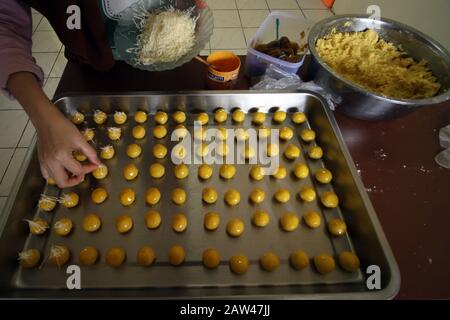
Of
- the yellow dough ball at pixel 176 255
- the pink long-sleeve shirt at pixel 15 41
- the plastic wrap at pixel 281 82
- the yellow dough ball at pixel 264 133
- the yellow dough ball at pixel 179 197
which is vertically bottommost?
the yellow dough ball at pixel 176 255

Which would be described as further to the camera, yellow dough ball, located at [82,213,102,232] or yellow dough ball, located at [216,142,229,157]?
yellow dough ball, located at [216,142,229,157]

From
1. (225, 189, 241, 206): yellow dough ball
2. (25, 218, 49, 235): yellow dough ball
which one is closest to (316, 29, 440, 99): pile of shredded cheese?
(225, 189, 241, 206): yellow dough ball

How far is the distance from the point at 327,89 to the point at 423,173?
35 cm

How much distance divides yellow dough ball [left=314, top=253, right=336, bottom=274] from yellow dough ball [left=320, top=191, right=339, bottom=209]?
0.14 meters

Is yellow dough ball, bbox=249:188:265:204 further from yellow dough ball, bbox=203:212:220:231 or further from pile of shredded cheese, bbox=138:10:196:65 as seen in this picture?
pile of shredded cheese, bbox=138:10:196:65

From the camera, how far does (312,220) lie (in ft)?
2.46

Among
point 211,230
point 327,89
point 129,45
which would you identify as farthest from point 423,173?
point 129,45

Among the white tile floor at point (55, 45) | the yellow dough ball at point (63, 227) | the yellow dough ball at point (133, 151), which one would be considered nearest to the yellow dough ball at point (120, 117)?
the yellow dough ball at point (133, 151)

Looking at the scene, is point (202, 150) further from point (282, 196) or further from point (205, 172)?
point (282, 196)

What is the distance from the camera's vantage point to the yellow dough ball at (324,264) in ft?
2.22

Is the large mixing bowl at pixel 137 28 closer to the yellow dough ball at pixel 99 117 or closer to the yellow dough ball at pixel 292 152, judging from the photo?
the yellow dough ball at pixel 99 117

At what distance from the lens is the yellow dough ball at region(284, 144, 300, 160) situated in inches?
34.4

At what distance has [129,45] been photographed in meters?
0.87
